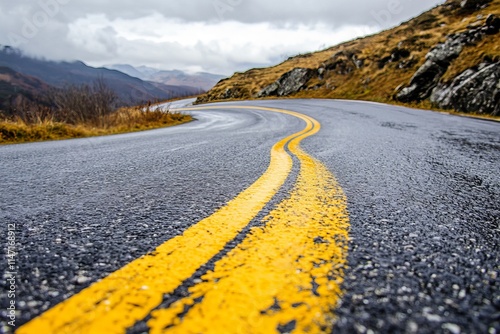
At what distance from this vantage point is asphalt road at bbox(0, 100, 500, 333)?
68 centimetres

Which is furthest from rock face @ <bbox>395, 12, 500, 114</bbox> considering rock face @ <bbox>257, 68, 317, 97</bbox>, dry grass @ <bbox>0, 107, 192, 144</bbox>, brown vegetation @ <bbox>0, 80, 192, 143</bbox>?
rock face @ <bbox>257, 68, 317, 97</bbox>

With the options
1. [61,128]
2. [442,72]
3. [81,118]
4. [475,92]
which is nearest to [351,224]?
[61,128]

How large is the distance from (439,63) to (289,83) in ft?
46.9

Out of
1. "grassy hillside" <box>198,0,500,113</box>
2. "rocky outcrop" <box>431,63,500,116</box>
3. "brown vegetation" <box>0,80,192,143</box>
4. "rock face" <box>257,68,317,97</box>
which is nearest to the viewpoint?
"brown vegetation" <box>0,80,192,143</box>

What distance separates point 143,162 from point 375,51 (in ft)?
86.8

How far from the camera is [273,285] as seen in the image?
750mm

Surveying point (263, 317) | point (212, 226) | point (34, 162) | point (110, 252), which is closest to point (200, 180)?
point (212, 226)

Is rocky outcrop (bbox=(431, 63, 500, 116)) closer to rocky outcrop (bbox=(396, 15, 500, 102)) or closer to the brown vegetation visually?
rocky outcrop (bbox=(396, 15, 500, 102))

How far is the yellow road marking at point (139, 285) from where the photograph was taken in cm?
61

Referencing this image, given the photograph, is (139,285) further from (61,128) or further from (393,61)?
(393,61)

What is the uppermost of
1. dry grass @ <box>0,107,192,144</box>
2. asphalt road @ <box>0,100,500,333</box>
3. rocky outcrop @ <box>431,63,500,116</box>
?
rocky outcrop @ <box>431,63,500,116</box>

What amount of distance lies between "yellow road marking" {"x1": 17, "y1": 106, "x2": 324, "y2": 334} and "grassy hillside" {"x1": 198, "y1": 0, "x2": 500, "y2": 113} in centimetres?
1487

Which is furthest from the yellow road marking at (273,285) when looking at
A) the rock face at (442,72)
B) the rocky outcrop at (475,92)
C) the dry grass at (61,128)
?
the rock face at (442,72)

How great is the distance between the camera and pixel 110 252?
3.11 feet
